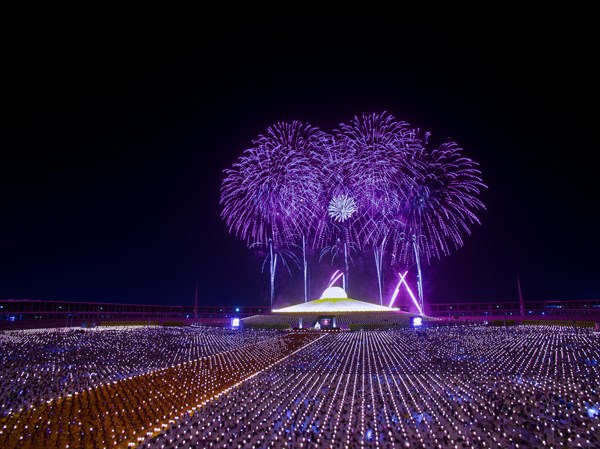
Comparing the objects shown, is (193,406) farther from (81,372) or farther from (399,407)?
(81,372)

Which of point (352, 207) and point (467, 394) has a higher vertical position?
point (352, 207)

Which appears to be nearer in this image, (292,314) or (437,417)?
(437,417)

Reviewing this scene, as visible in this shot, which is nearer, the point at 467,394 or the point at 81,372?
the point at 467,394

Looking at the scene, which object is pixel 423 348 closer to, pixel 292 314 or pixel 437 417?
pixel 437 417

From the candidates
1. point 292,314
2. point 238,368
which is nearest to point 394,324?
point 292,314

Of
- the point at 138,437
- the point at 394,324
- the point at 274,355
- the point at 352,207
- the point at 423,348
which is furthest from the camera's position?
the point at 394,324

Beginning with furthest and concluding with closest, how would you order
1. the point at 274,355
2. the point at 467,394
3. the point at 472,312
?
the point at 472,312
the point at 274,355
the point at 467,394

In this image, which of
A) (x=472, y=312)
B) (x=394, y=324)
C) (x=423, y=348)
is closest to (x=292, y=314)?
(x=394, y=324)

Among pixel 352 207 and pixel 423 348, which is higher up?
pixel 352 207

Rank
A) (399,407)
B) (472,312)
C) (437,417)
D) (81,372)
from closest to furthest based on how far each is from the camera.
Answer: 1. (437,417)
2. (399,407)
3. (81,372)
4. (472,312)
